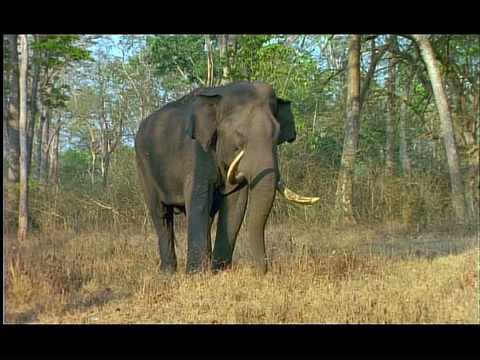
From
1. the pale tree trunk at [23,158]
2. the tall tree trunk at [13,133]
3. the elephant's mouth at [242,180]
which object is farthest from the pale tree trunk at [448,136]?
the tall tree trunk at [13,133]

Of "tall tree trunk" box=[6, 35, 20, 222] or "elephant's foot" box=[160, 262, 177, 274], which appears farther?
"tall tree trunk" box=[6, 35, 20, 222]

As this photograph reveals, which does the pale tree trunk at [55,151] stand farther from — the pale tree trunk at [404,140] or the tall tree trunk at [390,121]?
the pale tree trunk at [404,140]

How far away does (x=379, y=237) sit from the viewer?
44.0 ft

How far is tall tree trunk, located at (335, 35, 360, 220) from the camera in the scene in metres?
15.5

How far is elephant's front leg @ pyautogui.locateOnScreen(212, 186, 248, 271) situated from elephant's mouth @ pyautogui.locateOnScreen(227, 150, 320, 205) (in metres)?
0.49

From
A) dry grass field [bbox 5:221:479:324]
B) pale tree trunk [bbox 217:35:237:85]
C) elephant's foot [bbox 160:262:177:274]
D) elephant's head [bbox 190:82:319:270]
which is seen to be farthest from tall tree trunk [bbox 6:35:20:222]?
pale tree trunk [bbox 217:35:237:85]

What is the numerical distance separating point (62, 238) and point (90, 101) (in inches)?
992

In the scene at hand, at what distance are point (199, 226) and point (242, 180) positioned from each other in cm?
87

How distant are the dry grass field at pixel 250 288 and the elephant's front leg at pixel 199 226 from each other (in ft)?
0.94

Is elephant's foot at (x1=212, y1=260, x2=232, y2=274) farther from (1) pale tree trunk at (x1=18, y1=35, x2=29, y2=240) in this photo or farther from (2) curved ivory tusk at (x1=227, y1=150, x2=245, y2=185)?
(1) pale tree trunk at (x1=18, y1=35, x2=29, y2=240)

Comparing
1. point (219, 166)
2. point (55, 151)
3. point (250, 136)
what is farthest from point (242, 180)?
point (55, 151)

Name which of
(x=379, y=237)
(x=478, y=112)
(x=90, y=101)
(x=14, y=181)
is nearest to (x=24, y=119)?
(x=14, y=181)

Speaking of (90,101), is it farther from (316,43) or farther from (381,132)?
(381,132)

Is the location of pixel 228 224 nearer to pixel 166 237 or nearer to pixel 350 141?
pixel 166 237
